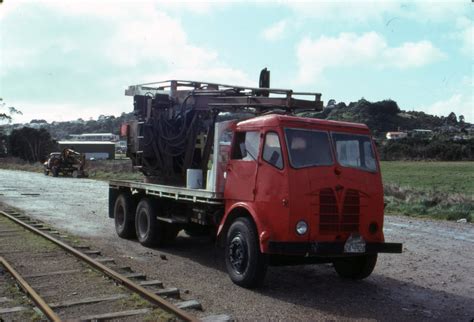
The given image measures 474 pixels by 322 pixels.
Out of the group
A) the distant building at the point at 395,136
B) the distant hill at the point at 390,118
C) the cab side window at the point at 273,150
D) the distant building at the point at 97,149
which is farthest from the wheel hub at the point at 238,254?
the distant building at the point at 97,149

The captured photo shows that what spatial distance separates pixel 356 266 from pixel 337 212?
1566 mm

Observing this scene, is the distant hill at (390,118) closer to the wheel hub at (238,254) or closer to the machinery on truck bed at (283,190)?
the machinery on truck bed at (283,190)

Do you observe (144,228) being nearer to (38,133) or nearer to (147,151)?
(147,151)

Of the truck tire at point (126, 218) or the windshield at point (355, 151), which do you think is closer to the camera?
the windshield at point (355, 151)

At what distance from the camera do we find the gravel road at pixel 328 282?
6.94 metres

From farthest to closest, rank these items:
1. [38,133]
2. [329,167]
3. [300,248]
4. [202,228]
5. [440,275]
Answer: [38,133], [202,228], [440,275], [329,167], [300,248]

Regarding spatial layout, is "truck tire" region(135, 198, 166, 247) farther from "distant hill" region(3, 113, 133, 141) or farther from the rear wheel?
"distant hill" region(3, 113, 133, 141)

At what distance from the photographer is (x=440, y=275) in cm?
942

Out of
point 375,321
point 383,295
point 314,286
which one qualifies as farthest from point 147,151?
point 375,321

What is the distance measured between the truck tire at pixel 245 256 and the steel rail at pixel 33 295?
277 centimetres

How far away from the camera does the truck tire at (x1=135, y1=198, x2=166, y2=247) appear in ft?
36.9

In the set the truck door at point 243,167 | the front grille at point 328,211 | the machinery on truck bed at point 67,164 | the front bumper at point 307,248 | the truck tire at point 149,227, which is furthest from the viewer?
the machinery on truck bed at point 67,164

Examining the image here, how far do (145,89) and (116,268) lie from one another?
17.0 ft

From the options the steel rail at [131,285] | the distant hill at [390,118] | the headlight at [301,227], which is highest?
the distant hill at [390,118]
